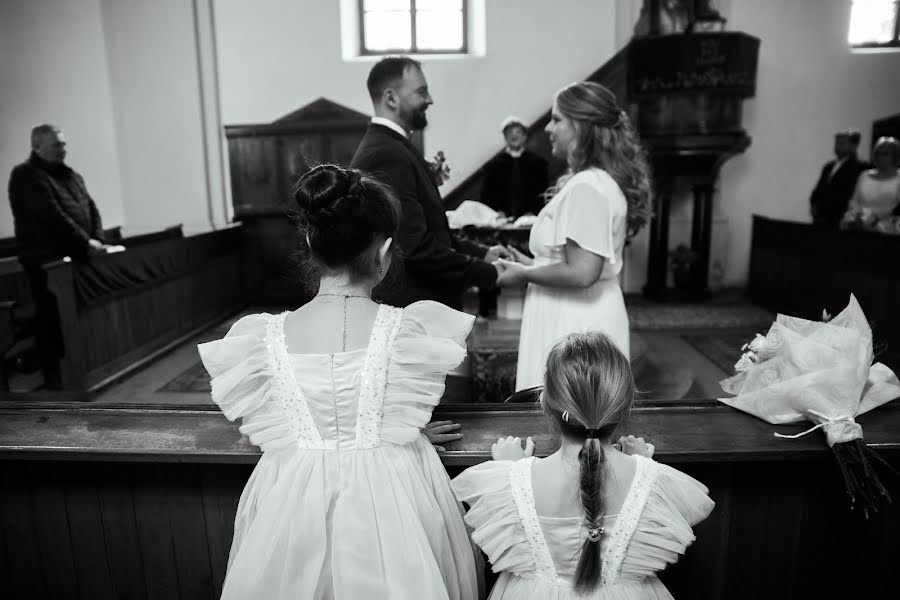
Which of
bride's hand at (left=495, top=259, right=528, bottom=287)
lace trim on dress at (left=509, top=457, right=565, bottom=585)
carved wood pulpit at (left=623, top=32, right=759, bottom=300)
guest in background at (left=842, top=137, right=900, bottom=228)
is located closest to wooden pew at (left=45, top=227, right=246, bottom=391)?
bride's hand at (left=495, top=259, right=528, bottom=287)

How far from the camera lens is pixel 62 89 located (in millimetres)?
7793

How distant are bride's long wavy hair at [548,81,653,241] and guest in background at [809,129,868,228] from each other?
5567 millimetres

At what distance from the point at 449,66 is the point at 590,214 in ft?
21.9

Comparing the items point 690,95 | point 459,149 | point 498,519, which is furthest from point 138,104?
point 498,519

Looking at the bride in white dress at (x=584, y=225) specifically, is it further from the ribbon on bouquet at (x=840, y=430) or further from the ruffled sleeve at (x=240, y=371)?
the ruffled sleeve at (x=240, y=371)

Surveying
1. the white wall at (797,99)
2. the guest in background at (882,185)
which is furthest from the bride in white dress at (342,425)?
the white wall at (797,99)

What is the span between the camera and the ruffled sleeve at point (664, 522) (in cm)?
135

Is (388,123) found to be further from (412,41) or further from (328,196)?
(412,41)

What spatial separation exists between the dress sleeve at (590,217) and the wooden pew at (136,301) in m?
3.71

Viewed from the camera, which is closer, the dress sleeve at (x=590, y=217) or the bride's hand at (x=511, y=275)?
the dress sleeve at (x=590, y=217)

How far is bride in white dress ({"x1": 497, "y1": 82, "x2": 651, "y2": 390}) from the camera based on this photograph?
7.18 ft

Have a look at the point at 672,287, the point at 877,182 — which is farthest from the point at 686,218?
the point at 877,182

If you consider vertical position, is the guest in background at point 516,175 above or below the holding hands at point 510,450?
above

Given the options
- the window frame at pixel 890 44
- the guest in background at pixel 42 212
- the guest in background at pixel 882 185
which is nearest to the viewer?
the guest in background at pixel 42 212
